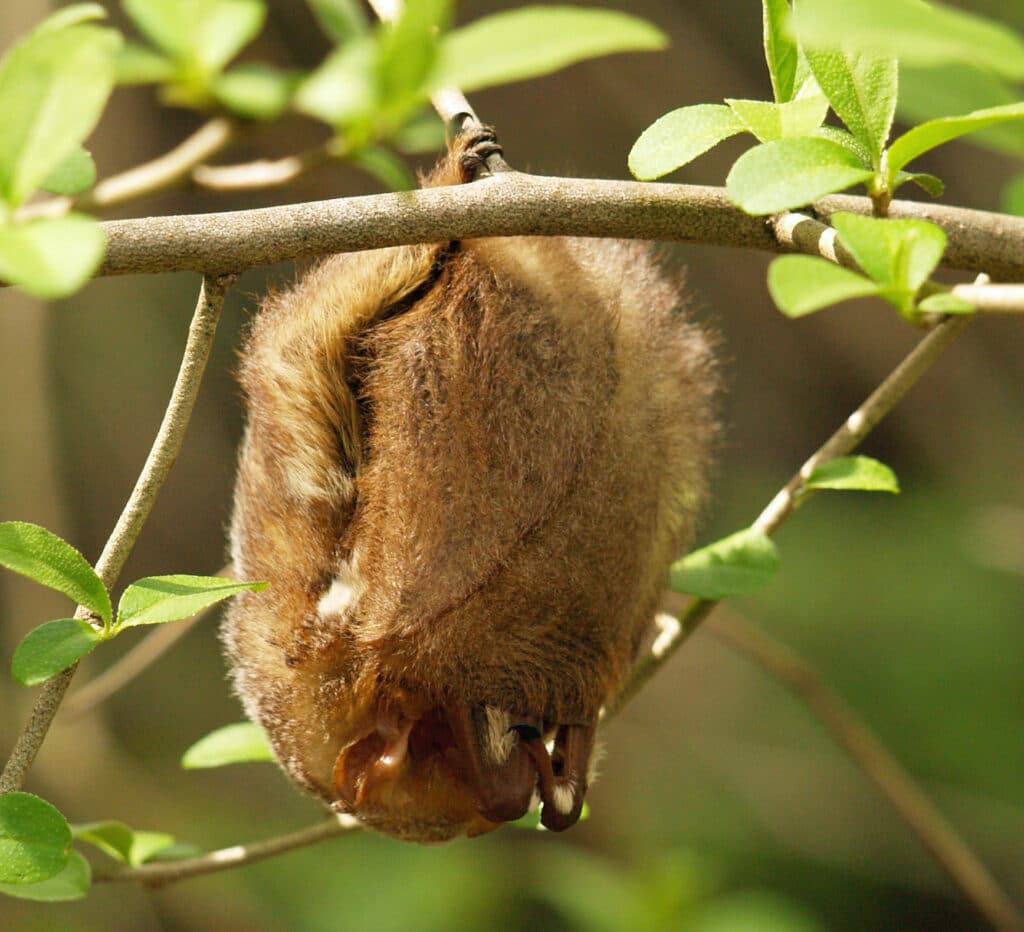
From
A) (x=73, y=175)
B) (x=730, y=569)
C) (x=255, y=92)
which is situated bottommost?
(x=730, y=569)

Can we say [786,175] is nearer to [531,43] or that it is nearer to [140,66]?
[531,43]

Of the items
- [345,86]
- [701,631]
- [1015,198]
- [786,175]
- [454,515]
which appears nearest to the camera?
[345,86]

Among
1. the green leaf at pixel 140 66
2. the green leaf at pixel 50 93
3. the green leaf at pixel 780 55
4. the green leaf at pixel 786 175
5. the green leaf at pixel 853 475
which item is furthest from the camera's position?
the green leaf at pixel 853 475

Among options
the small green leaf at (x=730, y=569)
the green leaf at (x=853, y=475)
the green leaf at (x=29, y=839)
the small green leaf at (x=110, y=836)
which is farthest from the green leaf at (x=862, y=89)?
the small green leaf at (x=110, y=836)

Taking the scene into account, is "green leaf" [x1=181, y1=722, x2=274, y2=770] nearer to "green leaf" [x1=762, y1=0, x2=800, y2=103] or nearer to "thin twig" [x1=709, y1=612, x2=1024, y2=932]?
"thin twig" [x1=709, y1=612, x2=1024, y2=932]

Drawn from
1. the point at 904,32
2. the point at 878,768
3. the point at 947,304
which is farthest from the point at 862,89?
the point at 878,768

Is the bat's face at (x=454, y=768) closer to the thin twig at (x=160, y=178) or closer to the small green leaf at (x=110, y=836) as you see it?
the small green leaf at (x=110, y=836)
